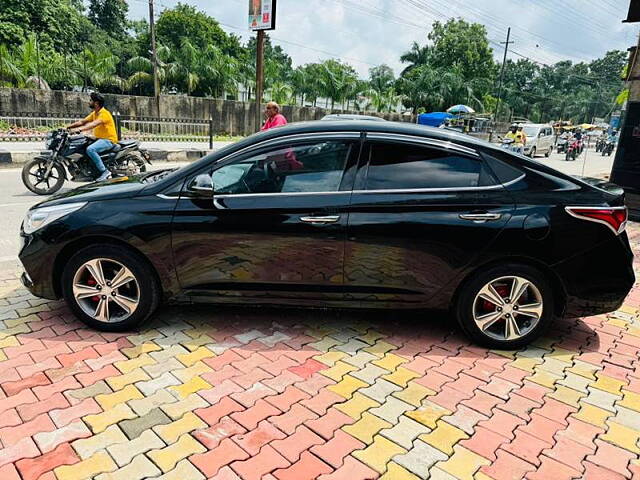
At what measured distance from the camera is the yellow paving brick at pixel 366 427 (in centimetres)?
242

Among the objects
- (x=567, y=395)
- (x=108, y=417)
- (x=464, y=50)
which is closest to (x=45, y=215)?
(x=108, y=417)

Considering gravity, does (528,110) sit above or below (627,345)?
above

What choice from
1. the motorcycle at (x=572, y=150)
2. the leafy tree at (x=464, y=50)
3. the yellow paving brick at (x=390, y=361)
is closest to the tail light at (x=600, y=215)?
the yellow paving brick at (x=390, y=361)

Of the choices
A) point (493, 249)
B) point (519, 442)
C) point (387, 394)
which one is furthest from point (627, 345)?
point (387, 394)

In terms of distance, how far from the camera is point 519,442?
7.95ft

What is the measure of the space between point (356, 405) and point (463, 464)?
64cm

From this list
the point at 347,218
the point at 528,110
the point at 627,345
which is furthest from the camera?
the point at 528,110

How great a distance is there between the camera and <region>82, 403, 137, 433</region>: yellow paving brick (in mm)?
2398

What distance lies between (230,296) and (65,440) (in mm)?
1321

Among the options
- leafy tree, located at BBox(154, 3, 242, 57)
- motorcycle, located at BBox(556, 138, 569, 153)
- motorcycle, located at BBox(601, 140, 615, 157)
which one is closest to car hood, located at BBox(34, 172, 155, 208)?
motorcycle, located at BBox(556, 138, 569, 153)

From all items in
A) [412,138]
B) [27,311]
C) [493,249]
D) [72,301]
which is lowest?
[27,311]

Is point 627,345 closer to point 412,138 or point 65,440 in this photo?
point 412,138

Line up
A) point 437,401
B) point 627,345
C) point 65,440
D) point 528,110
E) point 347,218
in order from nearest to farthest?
point 65,440
point 437,401
point 347,218
point 627,345
point 528,110

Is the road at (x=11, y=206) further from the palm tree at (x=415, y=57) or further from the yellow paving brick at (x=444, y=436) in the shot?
the palm tree at (x=415, y=57)
